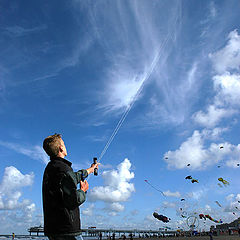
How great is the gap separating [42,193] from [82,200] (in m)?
0.69

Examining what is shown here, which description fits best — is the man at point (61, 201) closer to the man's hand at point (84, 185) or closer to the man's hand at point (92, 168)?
the man's hand at point (84, 185)

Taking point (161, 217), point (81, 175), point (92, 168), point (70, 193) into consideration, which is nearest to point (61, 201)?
point (70, 193)

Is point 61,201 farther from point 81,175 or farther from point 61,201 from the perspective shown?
point 81,175

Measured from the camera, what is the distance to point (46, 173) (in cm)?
377

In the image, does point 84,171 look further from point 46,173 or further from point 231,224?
point 231,224

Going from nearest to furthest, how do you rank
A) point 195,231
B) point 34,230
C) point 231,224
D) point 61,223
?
point 61,223
point 195,231
point 34,230
point 231,224

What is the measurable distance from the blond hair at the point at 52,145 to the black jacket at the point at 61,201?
36 cm

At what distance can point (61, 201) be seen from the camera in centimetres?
350

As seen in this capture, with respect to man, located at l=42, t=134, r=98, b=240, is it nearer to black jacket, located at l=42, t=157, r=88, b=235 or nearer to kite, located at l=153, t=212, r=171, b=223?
black jacket, located at l=42, t=157, r=88, b=235

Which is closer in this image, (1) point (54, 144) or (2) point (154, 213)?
(1) point (54, 144)

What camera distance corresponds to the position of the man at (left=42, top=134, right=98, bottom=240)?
3.45 metres

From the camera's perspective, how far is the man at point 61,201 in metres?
3.45

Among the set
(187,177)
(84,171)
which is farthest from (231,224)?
(84,171)

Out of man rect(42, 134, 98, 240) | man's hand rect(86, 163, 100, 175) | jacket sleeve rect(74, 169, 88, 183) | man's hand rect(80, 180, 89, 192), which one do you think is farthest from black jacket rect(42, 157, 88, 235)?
man's hand rect(86, 163, 100, 175)
